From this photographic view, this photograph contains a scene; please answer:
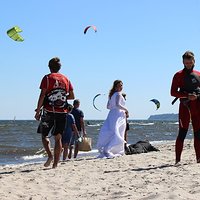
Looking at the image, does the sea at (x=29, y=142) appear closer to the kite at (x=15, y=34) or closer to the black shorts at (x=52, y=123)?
the kite at (x=15, y=34)

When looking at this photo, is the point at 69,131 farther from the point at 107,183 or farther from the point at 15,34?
the point at 107,183

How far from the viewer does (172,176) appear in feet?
19.1

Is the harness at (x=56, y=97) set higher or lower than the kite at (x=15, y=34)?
lower

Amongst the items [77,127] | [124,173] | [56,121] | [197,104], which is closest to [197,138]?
[197,104]

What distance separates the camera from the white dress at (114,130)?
956cm

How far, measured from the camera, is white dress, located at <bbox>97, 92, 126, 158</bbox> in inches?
376

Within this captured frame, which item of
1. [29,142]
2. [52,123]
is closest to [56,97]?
[52,123]

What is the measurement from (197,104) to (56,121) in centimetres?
207

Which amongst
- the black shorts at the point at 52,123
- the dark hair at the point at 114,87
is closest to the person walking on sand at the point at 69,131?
the dark hair at the point at 114,87

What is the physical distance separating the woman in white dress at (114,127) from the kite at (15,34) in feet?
7.18

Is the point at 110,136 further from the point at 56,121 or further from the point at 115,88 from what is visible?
the point at 56,121

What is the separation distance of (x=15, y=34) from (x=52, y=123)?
227cm

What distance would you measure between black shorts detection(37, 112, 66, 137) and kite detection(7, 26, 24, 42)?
202cm

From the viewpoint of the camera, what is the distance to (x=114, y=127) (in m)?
9.68
